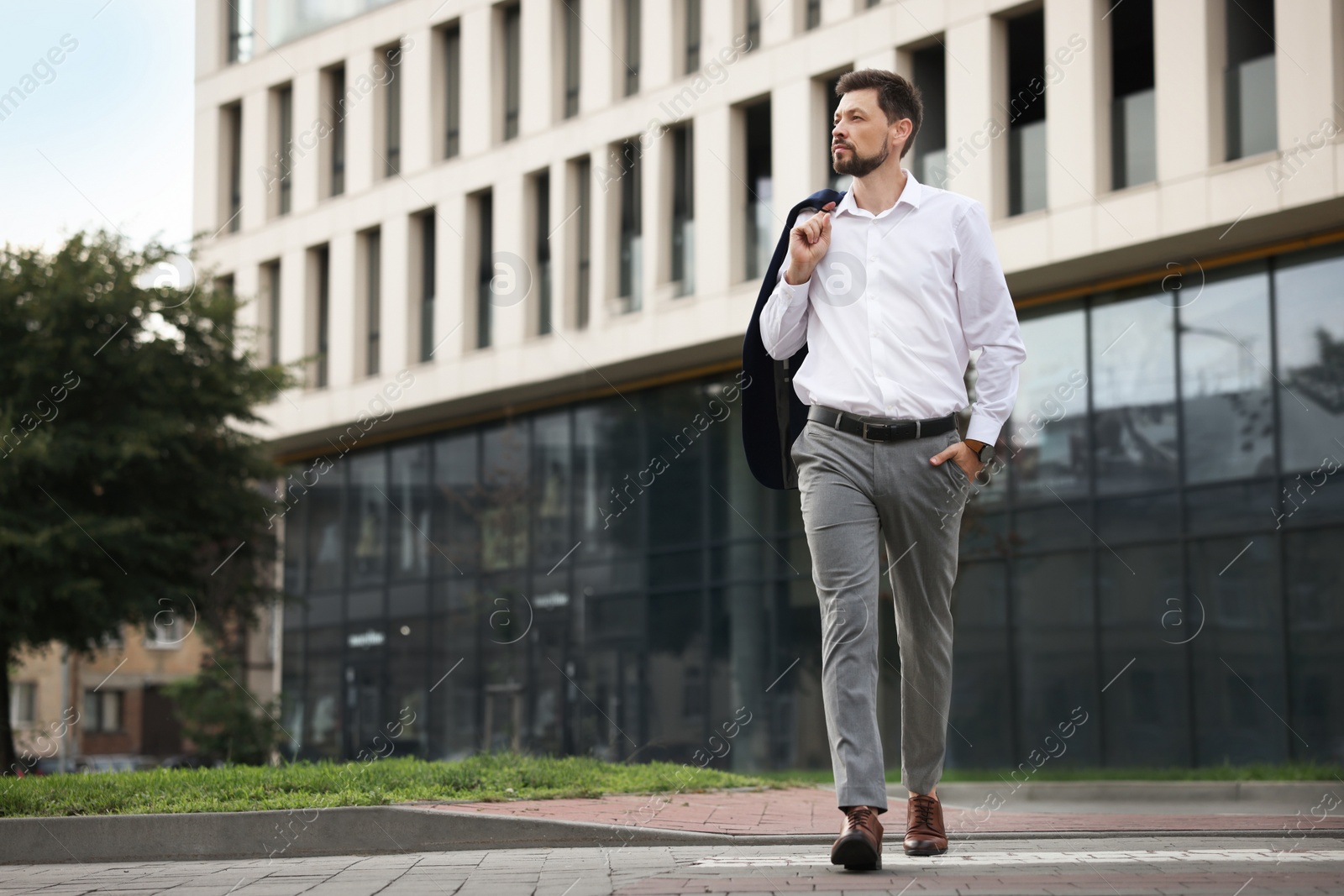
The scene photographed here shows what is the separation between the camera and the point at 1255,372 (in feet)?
57.3

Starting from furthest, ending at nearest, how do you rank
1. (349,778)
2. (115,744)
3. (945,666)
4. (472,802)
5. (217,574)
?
(115,744)
(217,574)
(349,778)
(472,802)
(945,666)

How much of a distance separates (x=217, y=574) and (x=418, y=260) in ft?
22.0

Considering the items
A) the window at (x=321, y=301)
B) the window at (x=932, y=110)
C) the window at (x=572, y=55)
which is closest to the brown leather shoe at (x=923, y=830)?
the window at (x=932, y=110)

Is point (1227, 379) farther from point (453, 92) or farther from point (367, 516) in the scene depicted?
point (367, 516)

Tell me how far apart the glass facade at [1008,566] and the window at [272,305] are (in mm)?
3013

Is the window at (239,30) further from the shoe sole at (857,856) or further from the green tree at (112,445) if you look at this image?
Answer: the shoe sole at (857,856)

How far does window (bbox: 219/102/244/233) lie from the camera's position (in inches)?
1121

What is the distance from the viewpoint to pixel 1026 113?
18953mm

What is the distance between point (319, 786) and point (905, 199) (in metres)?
4.71

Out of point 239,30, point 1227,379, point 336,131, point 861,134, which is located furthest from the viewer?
point 239,30

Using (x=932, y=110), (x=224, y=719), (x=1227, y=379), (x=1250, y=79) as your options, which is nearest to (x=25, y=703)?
(x=224, y=719)

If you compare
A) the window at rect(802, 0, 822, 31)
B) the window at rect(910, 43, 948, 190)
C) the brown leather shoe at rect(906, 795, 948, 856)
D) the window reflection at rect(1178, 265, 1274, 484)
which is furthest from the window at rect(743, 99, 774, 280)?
the brown leather shoe at rect(906, 795, 948, 856)

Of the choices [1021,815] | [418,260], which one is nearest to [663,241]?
[418,260]

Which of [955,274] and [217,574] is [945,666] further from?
[217,574]
